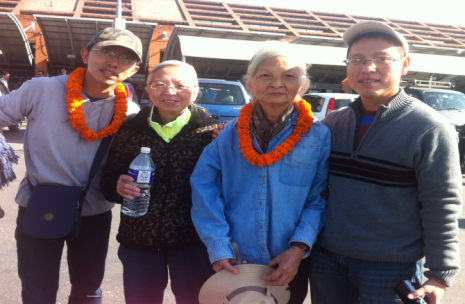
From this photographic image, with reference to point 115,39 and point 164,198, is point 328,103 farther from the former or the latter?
point 164,198

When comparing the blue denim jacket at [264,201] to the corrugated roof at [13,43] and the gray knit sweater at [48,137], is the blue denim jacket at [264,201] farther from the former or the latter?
the corrugated roof at [13,43]

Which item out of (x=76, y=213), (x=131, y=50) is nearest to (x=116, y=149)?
(x=76, y=213)

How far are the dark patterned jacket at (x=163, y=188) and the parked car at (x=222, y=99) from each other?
5.97 metres

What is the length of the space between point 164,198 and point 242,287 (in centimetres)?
66

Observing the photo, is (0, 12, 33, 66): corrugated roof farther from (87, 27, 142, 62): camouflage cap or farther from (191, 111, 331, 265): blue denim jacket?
(191, 111, 331, 265): blue denim jacket

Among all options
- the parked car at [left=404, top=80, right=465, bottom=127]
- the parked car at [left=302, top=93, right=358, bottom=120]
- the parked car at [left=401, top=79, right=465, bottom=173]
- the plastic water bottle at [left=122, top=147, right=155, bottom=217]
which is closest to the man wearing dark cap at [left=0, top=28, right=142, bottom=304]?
the plastic water bottle at [left=122, top=147, right=155, bottom=217]

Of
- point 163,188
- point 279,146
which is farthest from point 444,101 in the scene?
point 163,188

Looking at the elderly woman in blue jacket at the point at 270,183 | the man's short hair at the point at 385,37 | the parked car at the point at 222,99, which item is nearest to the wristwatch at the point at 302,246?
the elderly woman in blue jacket at the point at 270,183

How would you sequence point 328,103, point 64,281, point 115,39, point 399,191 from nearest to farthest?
point 399,191, point 115,39, point 64,281, point 328,103

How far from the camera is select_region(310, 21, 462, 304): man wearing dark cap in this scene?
5.19 feet

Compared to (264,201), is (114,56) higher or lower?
higher

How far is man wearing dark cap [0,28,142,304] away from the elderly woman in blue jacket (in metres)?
0.78

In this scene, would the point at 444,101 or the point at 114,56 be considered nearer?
the point at 114,56

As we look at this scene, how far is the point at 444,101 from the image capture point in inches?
403
